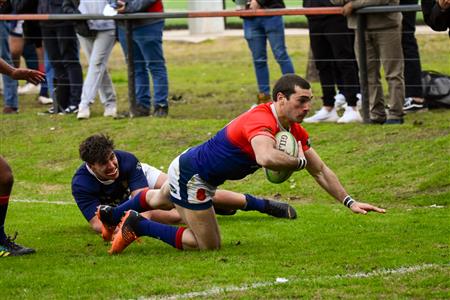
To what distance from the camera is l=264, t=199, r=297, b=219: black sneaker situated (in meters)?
11.6

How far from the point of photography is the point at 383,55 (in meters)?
15.1

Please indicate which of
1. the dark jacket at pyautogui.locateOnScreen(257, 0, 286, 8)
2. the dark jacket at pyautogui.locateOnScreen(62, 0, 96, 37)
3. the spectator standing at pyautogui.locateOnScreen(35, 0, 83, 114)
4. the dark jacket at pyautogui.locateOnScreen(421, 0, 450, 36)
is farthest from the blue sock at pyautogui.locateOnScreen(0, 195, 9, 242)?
the spectator standing at pyautogui.locateOnScreen(35, 0, 83, 114)

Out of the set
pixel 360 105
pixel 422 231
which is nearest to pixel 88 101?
pixel 360 105

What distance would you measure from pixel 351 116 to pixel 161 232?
6.35m

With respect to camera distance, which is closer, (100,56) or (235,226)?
(235,226)

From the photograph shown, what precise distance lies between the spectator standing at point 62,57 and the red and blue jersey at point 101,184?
7213 millimetres

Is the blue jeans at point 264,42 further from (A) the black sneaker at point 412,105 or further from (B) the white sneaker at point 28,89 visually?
(B) the white sneaker at point 28,89

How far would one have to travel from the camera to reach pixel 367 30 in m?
15.2

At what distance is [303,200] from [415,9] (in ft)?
9.79

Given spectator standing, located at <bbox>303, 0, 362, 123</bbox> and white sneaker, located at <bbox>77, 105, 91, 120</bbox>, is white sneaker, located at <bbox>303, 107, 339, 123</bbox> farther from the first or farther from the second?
white sneaker, located at <bbox>77, 105, 91, 120</bbox>

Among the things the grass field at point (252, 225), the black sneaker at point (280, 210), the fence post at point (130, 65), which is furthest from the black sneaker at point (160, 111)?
the black sneaker at point (280, 210)

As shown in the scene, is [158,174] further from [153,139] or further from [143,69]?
[143,69]

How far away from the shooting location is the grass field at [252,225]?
8.42 metres

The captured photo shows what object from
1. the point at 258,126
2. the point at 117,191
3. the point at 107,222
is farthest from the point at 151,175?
the point at 258,126
